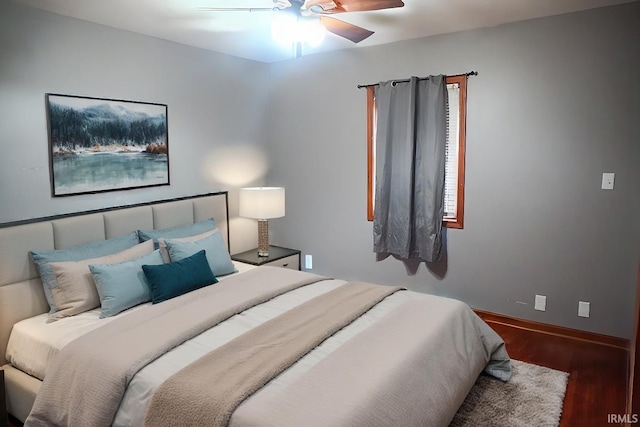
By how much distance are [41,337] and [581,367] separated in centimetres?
336

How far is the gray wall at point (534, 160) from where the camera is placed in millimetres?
3227

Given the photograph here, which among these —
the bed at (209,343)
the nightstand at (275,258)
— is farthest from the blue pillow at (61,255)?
the nightstand at (275,258)

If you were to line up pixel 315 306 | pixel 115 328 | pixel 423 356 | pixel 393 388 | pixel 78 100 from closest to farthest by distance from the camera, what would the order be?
pixel 393 388 → pixel 423 356 → pixel 115 328 → pixel 315 306 → pixel 78 100

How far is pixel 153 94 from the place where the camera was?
3717mm

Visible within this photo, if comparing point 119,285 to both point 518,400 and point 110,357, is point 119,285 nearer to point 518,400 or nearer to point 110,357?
point 110,357

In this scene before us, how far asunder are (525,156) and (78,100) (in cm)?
332

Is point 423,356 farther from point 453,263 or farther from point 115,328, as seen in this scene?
point 453,263

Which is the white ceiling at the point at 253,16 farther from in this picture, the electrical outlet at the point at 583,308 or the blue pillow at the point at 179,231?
the electrical outlet at the point at 583,308

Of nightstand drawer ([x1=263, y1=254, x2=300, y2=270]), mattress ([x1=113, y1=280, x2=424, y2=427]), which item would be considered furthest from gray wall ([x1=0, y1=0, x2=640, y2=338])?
mattress ([x1=113, y1=280, x2=424, y2=427])

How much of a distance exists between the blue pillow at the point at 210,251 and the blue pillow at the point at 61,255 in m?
0.34

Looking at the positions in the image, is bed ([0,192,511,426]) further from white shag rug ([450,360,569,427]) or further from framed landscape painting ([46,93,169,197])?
framed landscape painting ([46,93,169,197])

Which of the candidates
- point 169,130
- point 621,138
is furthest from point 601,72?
point 169,130

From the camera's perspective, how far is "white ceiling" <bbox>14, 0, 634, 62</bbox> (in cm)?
296

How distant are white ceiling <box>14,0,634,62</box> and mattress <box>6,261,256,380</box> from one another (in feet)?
6.37
